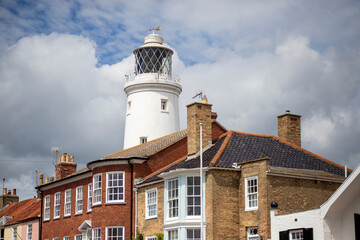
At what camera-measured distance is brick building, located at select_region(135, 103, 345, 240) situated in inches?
1197

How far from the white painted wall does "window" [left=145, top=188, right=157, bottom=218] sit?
8.74 meters

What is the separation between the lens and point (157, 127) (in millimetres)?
48125

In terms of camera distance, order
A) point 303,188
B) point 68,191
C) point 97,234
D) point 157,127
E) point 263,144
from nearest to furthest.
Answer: point 303,188, point 263,144, point 97,234, point 68,191, point 157,127

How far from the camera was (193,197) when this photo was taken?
32.0m

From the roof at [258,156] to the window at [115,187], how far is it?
60.1 inches

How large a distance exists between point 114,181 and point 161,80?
43.6ft

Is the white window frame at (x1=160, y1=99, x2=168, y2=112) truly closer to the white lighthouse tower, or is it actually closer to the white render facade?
the white lighthouse tower

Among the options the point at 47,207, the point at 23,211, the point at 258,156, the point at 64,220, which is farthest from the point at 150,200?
the point at 23,211

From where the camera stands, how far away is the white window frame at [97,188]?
38188mm

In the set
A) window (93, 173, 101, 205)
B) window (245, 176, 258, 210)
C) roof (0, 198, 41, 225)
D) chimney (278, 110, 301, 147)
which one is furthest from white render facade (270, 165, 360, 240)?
roof (0, 198, 41, 225)

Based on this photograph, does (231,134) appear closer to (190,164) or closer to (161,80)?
(190,164)

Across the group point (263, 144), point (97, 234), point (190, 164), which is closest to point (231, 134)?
point (263, 144)

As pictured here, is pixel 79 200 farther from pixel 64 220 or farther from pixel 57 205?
pixel 57 205

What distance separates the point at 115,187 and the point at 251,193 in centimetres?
976
